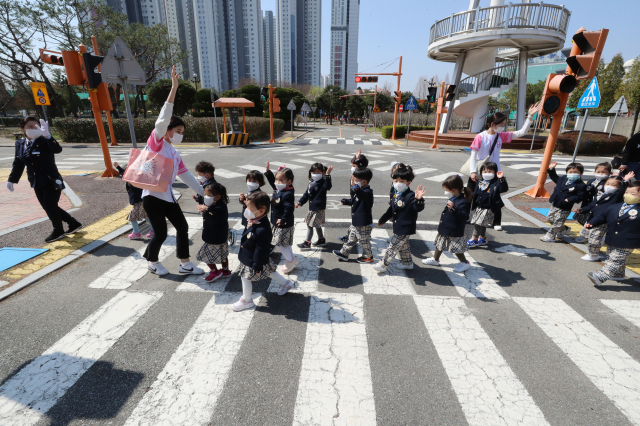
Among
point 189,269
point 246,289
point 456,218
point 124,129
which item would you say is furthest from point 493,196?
point 124,129

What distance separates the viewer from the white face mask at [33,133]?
189 inches

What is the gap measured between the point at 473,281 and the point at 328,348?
7.84 ft

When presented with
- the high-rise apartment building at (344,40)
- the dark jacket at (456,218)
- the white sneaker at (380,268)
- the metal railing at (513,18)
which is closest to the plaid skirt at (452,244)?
the dark jacket at (456,218)

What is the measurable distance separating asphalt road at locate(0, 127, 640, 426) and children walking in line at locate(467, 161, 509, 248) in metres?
0.87

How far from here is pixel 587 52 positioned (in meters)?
6.41

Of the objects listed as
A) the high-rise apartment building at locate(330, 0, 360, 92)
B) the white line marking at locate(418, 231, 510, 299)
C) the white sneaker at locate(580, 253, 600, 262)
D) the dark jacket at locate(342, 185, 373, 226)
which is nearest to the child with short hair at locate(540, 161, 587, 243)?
the white sneaker at locate(580, 253, 600, 262)

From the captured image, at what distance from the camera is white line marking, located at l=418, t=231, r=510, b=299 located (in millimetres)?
3971

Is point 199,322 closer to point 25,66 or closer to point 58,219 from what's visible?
point 58,219

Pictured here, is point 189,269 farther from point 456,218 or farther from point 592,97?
point 592,97

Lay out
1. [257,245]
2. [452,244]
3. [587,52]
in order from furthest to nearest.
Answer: [587,52], [452,244], [257,245]

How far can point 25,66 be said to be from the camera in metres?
27.1

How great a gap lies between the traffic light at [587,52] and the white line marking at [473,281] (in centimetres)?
478

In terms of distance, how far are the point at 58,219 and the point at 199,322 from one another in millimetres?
3741

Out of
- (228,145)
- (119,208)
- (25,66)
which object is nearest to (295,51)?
(25,66)
